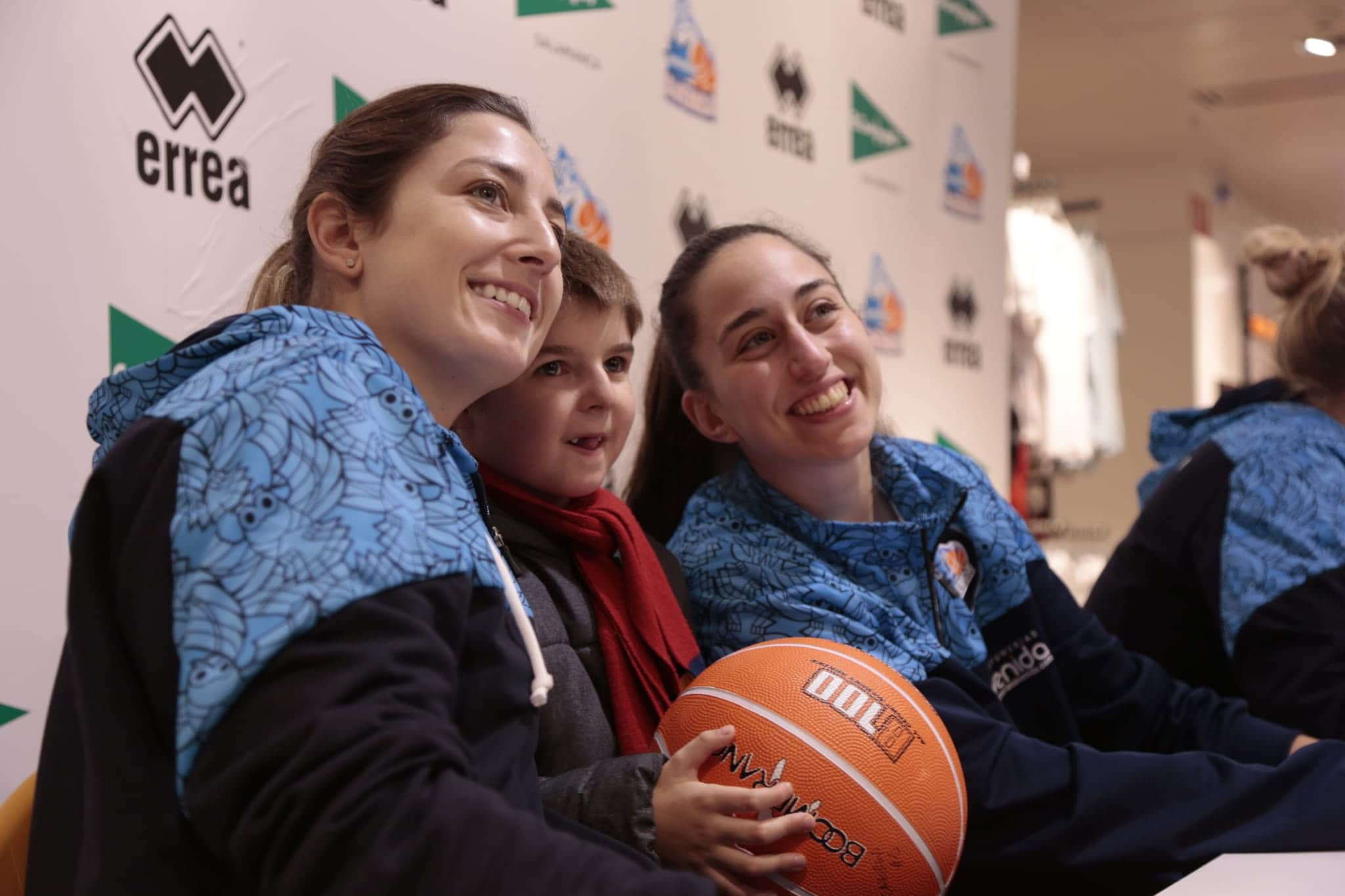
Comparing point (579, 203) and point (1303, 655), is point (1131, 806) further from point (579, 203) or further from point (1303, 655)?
point (579, 203)

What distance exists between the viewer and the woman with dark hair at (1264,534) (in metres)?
2.08

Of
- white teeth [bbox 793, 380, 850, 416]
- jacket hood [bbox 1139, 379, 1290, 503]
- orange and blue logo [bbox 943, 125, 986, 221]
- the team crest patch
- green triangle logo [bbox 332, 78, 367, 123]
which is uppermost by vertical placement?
orange and blue logo [bbox 943, 125, 986, 221]

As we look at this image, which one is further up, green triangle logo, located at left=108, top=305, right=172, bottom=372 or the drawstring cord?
green triangle logo, located at left=108, top=305, right=172, bottom=372

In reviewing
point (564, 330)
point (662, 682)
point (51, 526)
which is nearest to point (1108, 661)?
point (662, 682)

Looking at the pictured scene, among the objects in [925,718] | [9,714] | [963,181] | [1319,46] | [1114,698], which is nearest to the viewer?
[925,718]

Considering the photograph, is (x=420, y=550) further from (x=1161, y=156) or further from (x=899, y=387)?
(x=1161, y=156)

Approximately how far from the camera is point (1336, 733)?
202 centimetres

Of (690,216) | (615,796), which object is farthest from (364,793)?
(690,216)

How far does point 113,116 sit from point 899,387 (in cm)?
253

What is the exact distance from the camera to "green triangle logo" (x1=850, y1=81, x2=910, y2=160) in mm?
3621

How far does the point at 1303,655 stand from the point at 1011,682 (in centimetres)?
54

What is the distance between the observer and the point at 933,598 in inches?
70.5

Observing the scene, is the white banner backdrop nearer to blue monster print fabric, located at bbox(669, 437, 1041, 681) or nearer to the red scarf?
blue monster print fabric, located at bbox(669, 437, 1041, 681)

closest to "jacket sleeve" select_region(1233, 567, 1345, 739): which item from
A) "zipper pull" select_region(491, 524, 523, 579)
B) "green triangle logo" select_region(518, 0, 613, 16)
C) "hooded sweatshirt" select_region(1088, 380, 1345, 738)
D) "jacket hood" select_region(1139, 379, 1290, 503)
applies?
"hooded sweatshirt" select_region(1088, 380, 1345, 738)
